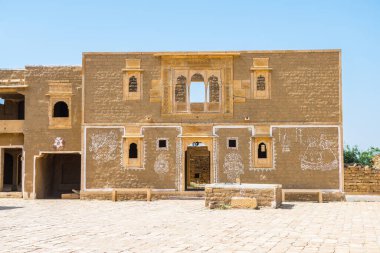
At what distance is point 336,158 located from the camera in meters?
24.2

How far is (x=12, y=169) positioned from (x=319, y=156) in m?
19.1

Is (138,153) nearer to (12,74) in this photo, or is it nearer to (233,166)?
(233,166)

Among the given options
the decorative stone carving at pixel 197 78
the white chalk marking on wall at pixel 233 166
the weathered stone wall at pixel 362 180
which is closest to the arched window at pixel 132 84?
the decorative stone carving at pixel 197 78

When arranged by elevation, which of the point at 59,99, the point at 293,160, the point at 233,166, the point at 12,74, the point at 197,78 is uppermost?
the point at 12,74

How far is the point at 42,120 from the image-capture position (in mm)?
26000

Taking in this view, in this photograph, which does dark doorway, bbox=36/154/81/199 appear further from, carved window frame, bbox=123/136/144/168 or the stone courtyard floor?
the stone courtyard floor

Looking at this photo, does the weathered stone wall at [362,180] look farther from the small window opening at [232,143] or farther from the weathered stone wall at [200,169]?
the weathered stone wall at [200,169]

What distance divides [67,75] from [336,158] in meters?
13.6

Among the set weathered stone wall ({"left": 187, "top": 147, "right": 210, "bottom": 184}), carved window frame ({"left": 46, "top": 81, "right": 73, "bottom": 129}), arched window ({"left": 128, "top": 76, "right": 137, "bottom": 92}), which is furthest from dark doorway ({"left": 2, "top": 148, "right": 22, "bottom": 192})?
weathered stone wall ({"left": 187, "top": 147, "right": 210, "bottom": 184})

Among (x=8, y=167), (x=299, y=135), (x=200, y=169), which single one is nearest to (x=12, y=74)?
(x=8, y=167)

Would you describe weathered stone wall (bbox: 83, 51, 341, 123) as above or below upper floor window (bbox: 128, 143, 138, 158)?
above

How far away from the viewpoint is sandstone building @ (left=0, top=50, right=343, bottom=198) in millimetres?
24328

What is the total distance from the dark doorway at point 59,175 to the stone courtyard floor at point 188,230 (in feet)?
29.2

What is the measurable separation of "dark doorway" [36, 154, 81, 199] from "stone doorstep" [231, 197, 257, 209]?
12.4 metres
